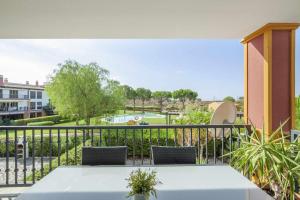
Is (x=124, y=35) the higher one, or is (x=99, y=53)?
(x=99, y=53)

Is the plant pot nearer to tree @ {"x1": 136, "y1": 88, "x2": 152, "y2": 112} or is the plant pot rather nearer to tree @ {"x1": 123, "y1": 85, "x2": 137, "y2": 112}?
tree @ {"x1": 136, "y1": 88, "x2": 152, "y2": 112}

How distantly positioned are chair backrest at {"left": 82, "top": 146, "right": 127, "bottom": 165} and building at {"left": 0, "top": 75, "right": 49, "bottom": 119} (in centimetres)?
1945

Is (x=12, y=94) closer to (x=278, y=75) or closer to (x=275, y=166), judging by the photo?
(x=278, y=75)

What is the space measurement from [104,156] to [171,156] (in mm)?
634

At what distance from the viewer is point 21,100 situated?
22.6 meters

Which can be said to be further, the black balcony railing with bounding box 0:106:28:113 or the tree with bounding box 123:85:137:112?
the black balcony railing with bounding box 0:106:28:113

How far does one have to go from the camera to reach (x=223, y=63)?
17438 mm

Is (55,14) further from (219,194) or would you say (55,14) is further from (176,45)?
(176,45)

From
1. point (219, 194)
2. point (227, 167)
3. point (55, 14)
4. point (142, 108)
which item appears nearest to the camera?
point (219, 194)

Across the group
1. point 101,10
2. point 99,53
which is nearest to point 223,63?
point 99,53

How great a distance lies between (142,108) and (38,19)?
35.4ft

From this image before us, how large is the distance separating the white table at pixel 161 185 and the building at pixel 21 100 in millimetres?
19836

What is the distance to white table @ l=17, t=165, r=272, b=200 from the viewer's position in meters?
1.65

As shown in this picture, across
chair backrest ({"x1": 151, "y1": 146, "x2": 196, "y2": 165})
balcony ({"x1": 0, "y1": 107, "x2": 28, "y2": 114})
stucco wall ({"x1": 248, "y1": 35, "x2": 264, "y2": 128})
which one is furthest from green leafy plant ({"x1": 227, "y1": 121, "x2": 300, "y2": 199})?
balcony ({"x1": 0, "y1": 107, "x2": 28, "y2": 114})
